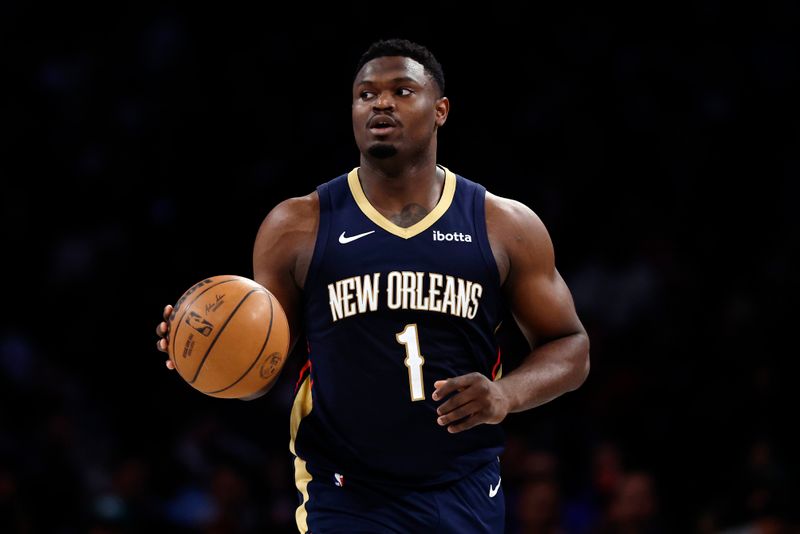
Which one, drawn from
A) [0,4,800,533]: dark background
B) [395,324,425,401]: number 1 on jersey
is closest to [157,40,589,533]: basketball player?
[395,324,425,401]: number 1 on jersey

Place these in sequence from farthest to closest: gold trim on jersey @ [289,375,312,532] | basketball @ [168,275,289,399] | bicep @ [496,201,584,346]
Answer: bicep @ [496,201,584,346]
gold trim on jersey @ [289,375,312,532]
basketball @ [168,275,289,399]

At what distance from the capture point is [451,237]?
14.8 ft

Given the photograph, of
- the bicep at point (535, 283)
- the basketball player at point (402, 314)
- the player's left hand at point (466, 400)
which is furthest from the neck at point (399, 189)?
the player's left hand at point (466, 400)

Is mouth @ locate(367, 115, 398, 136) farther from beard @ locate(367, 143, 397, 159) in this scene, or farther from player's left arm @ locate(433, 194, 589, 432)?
player's left arm @ locate(433, 194, 589, 432)

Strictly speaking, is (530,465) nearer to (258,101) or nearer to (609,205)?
(609,205)

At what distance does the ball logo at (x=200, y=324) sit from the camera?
4.13 meters

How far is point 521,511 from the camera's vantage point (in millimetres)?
7535

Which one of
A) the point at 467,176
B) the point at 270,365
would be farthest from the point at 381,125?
the point at 467,176

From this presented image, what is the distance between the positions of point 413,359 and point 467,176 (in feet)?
19.3

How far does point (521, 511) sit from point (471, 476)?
3214 mm

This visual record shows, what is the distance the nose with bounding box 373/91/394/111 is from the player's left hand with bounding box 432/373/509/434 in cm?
112

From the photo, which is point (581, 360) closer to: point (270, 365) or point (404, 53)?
point (270, 365)

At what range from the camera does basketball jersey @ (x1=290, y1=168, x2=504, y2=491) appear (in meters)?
4.32

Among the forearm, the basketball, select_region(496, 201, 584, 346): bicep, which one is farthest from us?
select_region(496, 201, 584, 346): bicep
